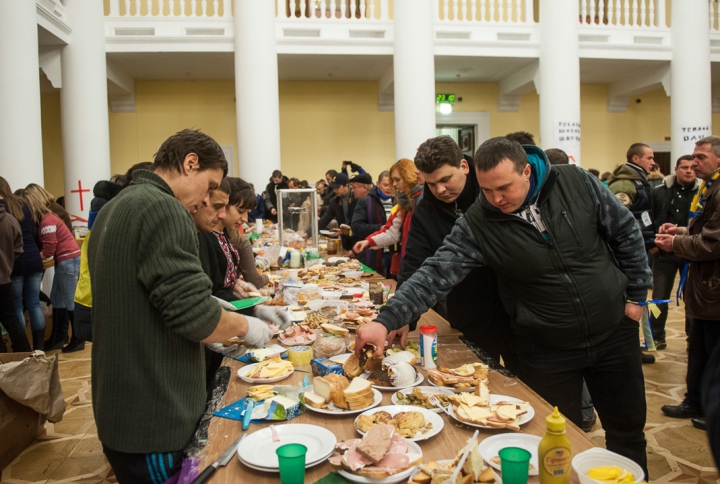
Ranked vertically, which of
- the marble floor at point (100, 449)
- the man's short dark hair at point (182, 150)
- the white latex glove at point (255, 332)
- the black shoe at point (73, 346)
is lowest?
the marble floor at point (100, 449)

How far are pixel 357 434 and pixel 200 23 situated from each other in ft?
33.6

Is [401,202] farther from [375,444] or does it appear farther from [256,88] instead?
[256,88]

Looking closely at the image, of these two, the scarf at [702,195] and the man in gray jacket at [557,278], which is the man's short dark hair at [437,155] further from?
the scarf at [702,195]

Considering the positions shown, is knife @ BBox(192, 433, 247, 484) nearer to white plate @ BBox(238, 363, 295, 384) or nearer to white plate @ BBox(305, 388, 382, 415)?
white plate @ BBox(305, 388, 382, 415)

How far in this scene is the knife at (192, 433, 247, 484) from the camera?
136 cm

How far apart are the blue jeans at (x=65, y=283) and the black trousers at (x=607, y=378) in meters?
4.66

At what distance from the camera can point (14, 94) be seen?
699 centimetres

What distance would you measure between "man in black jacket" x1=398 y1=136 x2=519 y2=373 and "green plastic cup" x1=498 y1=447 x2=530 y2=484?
151cm

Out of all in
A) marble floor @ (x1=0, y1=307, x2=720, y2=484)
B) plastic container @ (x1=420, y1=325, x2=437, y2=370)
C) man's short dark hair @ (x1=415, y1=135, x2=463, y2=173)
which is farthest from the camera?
marble floor @ (x1=0, y1=307, x2=720, y2=484)

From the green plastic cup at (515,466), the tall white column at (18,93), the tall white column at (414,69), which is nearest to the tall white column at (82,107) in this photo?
the tall white column at (18,93)

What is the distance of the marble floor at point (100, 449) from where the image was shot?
300 centimetres

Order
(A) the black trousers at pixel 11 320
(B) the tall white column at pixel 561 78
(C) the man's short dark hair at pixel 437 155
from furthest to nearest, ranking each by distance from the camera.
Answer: (B) the tall white column at pixel 561 78 < (A) the black trousers at pixel 11 320 < (C) the man's short dark hair at pixel 437 155

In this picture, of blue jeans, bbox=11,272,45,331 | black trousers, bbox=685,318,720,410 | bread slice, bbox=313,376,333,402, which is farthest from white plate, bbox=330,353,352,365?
blue jeans, bbox=11,272,45,331

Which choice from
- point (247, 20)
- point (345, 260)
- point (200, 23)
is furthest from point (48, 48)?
point (345, 260)
